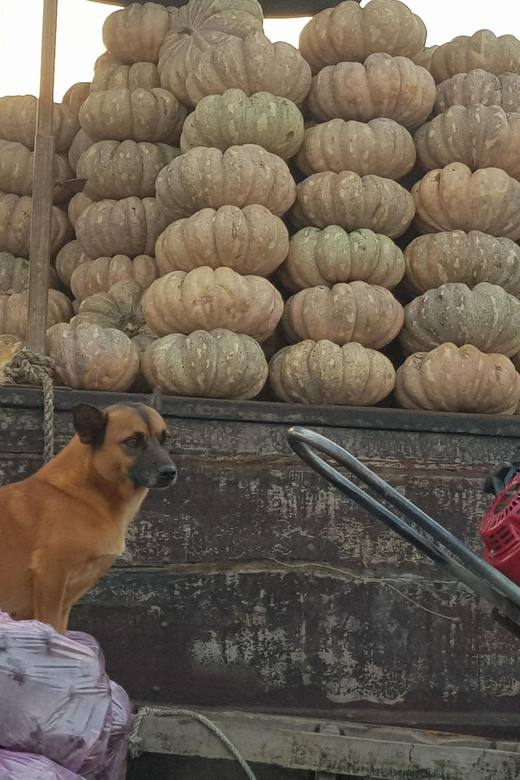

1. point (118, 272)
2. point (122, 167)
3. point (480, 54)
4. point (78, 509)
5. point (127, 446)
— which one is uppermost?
point (480, 54)

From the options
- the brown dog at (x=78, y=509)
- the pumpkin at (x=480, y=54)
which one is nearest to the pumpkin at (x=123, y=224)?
the pumpkin at (x=480, y=54)

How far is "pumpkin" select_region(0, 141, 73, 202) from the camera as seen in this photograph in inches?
228

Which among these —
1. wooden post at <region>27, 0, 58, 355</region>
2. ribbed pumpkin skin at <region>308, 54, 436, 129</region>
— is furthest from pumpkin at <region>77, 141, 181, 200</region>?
ribbed pumpkin skin at <region>308, 54, 436, 129</region>

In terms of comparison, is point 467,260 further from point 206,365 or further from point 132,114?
point 132,114

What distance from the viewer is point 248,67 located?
16.7 feet

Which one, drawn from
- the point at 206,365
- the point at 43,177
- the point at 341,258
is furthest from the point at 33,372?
the point at 341,258

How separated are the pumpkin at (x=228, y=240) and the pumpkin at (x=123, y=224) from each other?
19.0 inches

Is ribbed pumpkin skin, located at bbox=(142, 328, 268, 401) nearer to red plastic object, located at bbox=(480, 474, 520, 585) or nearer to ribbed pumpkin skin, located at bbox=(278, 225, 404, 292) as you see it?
ribbed pumpkin skin, located at bbox=(278, 225, 404, 292)

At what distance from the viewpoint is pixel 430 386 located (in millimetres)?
4707

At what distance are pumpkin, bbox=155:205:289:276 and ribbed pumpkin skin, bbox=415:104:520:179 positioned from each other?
1.17m

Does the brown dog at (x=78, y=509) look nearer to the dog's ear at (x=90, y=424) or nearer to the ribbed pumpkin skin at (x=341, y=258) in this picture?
the dog's ear at (x=90, y=424)

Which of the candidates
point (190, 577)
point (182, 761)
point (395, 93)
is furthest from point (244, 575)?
point (395, 93)

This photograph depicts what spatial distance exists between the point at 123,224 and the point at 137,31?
1308 millimetres

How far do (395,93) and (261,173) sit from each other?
104 cm
